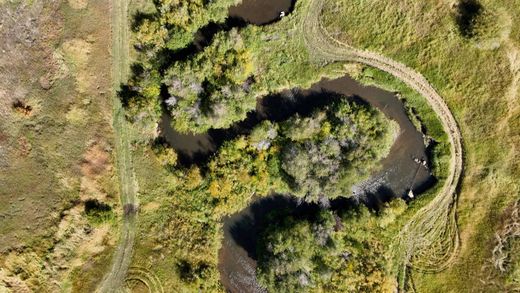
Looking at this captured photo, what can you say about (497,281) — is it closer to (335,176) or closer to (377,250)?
(377,250)

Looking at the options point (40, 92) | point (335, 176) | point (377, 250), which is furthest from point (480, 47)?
point (40, 92)

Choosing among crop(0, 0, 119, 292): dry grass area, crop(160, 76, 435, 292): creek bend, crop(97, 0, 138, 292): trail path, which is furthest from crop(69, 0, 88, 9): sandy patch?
crop(160, 76, 435, 292): creek bend

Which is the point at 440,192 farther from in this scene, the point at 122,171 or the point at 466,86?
the point at 122,171

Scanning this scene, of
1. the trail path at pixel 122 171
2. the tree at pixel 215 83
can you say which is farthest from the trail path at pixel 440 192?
the trail path at pixel 122 171

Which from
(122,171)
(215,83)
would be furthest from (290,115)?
(122,171)

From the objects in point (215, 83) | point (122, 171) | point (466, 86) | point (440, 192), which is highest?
point (215, 83)
